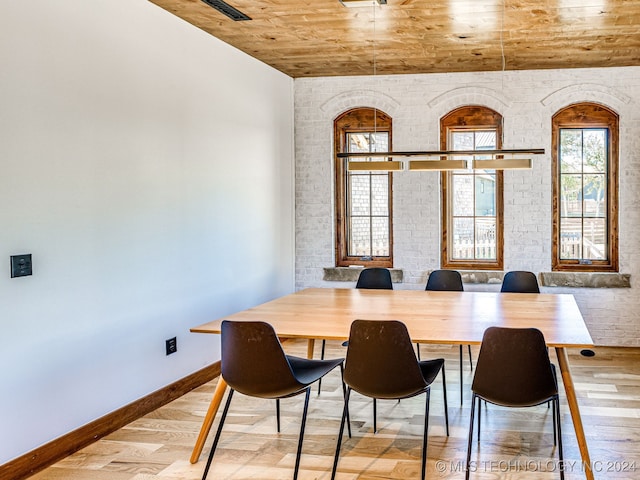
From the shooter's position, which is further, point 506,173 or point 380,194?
point 380,194

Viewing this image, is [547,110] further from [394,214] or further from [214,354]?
[214,354]

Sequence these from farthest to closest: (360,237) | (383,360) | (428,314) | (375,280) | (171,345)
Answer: (360,237)
(375,280)
(171,345)
(428,314)
(383,360)

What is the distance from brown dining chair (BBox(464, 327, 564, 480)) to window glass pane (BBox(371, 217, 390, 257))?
3773 mm

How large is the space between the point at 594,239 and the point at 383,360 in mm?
4145

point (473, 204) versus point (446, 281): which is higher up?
point (473, 204)

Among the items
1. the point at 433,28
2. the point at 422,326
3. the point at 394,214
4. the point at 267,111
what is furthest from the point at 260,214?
the point at 422,326

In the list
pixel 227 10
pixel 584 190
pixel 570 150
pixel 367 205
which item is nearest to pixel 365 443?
pixel 227 10

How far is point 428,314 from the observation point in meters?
3.90

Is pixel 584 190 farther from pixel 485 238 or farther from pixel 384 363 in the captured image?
pixel 384 363

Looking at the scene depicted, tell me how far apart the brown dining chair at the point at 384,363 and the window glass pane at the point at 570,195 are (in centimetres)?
388

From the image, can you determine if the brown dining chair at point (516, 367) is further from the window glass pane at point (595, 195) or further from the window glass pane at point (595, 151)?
the window glass pane at point (595, 151)

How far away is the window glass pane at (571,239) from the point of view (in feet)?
21.0

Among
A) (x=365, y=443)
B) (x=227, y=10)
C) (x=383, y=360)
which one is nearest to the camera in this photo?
(x=383, y=360)

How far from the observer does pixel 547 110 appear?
6309 millimetres
